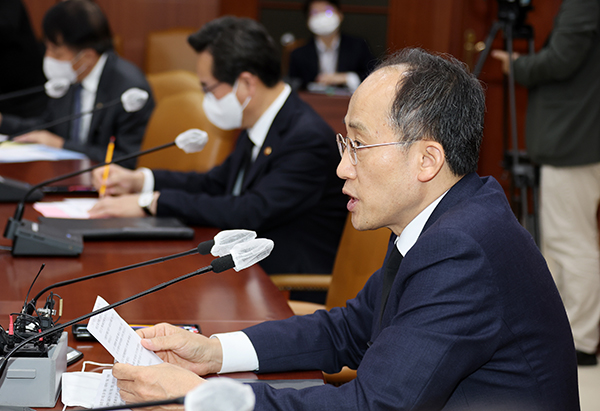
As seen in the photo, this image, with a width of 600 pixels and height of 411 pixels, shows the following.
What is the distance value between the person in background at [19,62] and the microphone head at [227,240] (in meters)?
3.07

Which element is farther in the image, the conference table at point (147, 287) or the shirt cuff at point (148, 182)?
the shirt cuff at point (148, 182)

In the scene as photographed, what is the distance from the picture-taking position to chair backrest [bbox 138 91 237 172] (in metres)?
2.63

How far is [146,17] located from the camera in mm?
4957

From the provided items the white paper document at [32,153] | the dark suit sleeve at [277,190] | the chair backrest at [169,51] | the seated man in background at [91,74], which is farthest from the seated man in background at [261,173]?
the chair backrest at [169,51]

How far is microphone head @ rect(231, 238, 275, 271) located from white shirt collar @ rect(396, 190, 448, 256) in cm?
22

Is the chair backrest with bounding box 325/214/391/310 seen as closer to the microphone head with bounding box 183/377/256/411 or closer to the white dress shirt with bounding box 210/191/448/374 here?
the white dress shirt with bounding box 210/191/448/374

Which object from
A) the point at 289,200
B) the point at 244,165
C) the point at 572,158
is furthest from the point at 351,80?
the point at 289,200

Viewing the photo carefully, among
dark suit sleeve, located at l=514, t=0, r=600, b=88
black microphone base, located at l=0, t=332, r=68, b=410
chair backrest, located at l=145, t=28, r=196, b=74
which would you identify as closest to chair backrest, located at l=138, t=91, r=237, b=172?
dark suit sleeve, located at l=514, t=0, r=600, b=88

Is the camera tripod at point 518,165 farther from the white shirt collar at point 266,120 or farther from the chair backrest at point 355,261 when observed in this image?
the chair backrest at point 355,261

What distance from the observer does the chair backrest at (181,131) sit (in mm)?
2633

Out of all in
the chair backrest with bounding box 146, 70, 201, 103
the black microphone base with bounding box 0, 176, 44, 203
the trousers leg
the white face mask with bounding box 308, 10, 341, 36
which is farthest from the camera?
the white face mask with bounding box 308, 10, 341, 36

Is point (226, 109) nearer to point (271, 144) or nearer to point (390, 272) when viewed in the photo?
point (271, 144)

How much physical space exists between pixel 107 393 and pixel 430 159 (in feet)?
1.94

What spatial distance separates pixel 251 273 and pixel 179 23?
3834 mm
